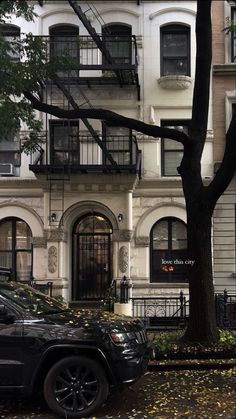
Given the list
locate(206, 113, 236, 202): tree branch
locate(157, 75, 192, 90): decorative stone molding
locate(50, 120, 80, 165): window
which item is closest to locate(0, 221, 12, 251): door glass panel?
locate(50, 120, 80, 165): window

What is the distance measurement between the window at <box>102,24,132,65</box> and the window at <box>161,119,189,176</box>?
2.43m

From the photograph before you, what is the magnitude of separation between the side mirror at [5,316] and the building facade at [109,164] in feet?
32.1

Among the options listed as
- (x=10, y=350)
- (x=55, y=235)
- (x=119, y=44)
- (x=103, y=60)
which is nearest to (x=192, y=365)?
(x=10, y=350)

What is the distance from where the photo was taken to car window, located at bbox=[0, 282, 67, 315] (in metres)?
7.15

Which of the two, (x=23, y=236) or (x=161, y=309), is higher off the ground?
(x=23, y=236)

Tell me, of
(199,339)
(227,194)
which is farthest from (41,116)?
(199,339)

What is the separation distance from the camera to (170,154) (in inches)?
704

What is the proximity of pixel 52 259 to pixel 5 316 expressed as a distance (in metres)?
9.99

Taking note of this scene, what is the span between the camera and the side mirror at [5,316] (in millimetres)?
6773

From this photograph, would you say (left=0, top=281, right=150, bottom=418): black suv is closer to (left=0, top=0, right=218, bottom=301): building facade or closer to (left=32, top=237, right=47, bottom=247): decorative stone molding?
(left=0, top=0, right=218, bottom=301): building facade

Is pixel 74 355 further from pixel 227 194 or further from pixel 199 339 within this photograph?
pixel 227 194

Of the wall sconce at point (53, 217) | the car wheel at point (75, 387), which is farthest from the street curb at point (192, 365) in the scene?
the wall sconce at point (53, 217)

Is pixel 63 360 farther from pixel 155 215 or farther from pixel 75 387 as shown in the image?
pixel 155 215

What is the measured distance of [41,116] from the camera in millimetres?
17719
